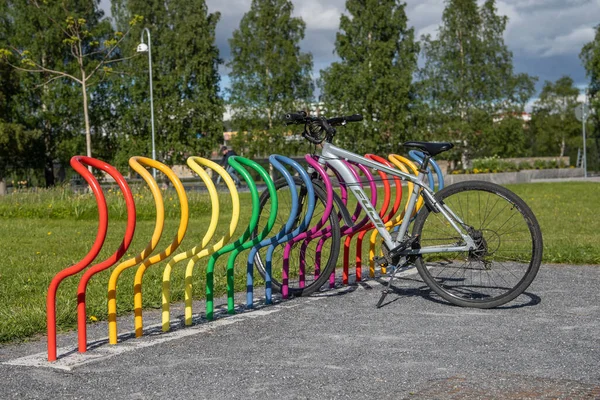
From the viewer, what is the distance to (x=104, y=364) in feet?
13.3

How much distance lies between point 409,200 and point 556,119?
79.5 metres

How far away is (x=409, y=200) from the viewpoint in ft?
19.2

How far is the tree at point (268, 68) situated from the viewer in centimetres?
5097

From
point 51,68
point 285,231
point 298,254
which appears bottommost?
point 298,254

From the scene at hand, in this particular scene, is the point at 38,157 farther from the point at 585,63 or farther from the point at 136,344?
the point at 136,344

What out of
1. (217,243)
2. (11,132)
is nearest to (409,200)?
(217,243)

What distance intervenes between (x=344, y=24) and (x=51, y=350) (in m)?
45.9

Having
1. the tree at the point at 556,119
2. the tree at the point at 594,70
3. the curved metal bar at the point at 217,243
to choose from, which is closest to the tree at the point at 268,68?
the tree at the point at 594,70

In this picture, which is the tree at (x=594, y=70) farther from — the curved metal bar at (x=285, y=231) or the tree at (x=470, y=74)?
the curved metal bar at (x=285, y=231)

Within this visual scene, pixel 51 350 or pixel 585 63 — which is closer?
pixel 51 350

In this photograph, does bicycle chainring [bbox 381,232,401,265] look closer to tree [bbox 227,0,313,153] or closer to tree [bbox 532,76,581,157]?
tree [bbox 227,0,313,153]

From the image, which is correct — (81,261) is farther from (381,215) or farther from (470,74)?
(470,74)

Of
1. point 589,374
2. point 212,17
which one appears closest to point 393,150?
point 212,17

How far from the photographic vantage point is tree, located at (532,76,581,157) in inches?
3159
